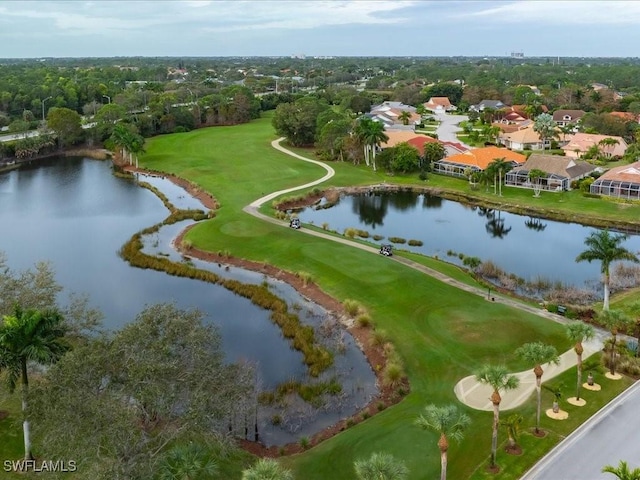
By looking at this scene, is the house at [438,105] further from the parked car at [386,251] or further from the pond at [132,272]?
the parked car at [386,251]

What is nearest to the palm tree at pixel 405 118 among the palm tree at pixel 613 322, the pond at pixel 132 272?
the pond at pixel 132 272

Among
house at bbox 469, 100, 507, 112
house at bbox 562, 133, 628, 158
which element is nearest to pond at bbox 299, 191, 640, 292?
house at bbox 562, 133, 628, 158

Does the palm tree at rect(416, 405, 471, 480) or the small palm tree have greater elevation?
the palm tree at rect(416, 405, 471, 480)

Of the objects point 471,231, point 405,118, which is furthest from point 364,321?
point 405,118

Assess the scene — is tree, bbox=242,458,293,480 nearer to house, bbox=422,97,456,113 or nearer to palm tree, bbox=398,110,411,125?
palm tree, bbox=398,110,411,125

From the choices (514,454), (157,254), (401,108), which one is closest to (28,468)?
(514,454)

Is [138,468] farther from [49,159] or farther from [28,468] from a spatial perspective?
[49,159]
